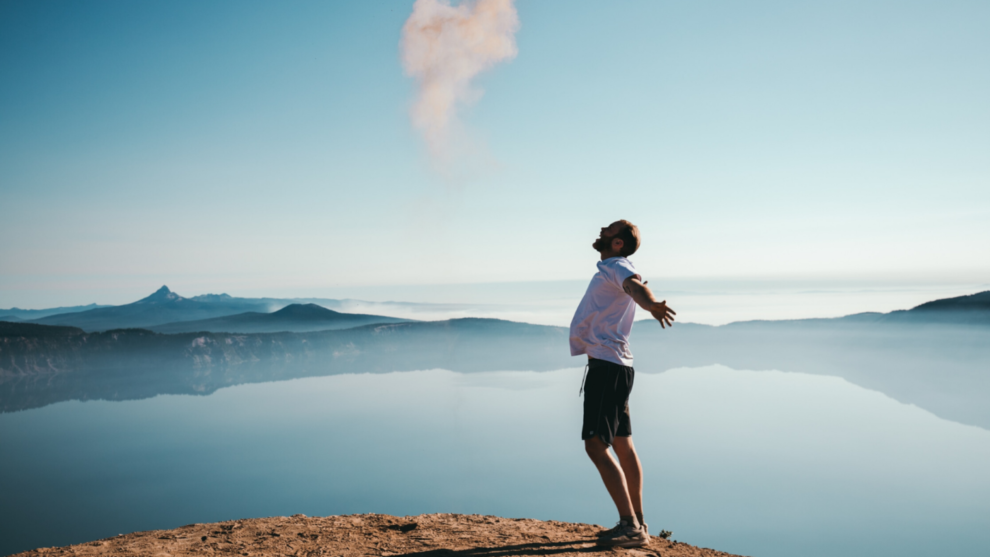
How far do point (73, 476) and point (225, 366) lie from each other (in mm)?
109999

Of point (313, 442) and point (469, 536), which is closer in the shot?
point (469, 536)

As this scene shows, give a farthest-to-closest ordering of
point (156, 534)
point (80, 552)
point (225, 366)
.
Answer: point (225, 366) → point (156, 534) → point (80, 552)

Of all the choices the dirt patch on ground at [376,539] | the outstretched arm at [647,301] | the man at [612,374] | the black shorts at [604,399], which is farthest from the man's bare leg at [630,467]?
the outstretched arm at [647,301]

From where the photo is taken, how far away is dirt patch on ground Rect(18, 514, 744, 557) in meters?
3.66

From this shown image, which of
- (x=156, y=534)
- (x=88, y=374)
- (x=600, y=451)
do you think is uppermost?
(x=600, y=451)

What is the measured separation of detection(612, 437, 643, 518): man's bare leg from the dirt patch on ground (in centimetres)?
37

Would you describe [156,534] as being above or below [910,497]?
above

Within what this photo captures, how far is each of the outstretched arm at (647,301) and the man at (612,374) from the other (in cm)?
11

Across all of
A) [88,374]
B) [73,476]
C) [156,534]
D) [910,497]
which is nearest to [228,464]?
[73,476]

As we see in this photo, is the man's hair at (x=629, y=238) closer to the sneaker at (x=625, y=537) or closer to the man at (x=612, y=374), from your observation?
the man at (x=612, y=374)

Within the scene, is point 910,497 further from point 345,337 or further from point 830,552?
point 345,337

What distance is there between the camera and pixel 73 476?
9156 cm

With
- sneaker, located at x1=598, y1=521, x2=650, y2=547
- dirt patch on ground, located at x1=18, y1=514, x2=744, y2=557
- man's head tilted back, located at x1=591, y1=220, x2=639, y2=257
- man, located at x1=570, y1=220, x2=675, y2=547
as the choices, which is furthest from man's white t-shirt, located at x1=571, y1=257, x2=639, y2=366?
dirt patch on ground, located at x1=18, y1=514, x2=744, y2=557

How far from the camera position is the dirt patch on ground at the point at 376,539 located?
→ 3660 millimetres
